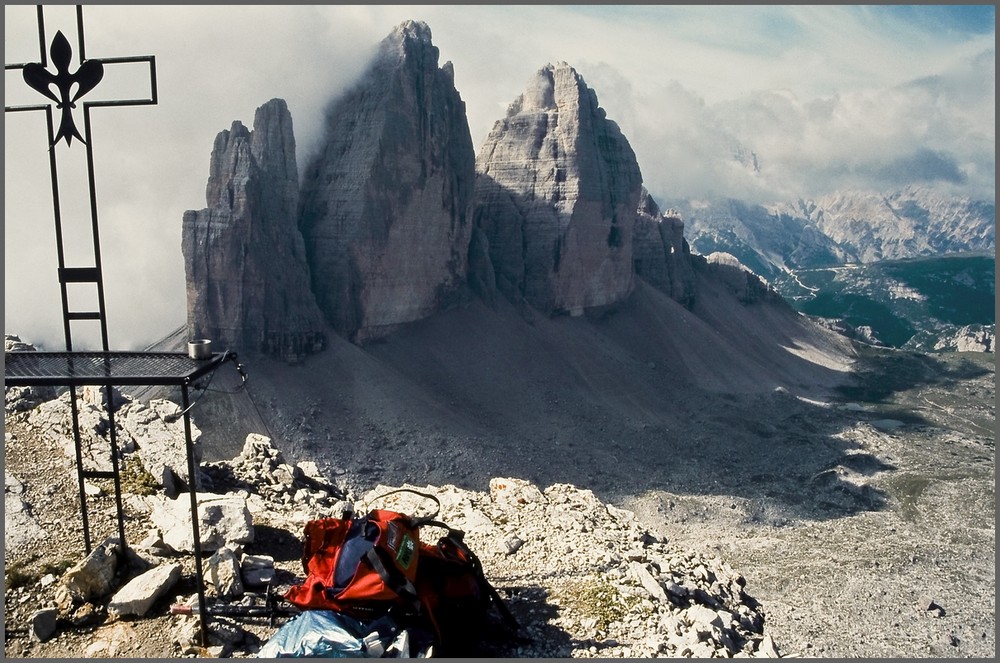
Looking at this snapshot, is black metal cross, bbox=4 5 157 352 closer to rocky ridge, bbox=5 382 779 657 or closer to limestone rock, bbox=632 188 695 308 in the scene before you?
rocky ridge, bbox=5 382 779 657

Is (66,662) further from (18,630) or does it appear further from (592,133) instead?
(592,133)

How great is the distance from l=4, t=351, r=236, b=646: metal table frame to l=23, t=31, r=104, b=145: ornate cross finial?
2.65m

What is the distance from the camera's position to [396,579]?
25.7 feet

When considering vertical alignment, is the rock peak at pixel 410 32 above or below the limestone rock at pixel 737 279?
above

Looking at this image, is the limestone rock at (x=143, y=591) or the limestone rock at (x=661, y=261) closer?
the limestone rock at (x=143, y=591)

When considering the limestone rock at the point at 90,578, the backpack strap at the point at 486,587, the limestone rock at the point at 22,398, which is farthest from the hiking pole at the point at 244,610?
the limestone rock at the point at 22,398

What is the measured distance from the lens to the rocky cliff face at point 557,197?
189ft

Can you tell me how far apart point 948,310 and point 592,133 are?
13016cm

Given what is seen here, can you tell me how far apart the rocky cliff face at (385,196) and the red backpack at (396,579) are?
122 ft

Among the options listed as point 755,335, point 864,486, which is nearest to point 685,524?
point 864,486

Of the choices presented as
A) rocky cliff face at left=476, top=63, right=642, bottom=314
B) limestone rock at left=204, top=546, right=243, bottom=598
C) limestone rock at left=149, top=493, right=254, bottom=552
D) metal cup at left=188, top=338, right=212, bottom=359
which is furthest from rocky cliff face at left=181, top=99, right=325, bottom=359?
metal cup at left=188, top=338, right=212, bottom=359

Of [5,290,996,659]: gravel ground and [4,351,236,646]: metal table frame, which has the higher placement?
[4,351,236,646]: metal table frame

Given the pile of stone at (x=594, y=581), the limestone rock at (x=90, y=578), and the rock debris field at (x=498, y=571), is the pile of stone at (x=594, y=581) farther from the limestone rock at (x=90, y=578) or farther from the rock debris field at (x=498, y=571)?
the limestone rock at (x=90, y=578)

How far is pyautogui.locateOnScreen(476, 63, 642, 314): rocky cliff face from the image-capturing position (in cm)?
5772
